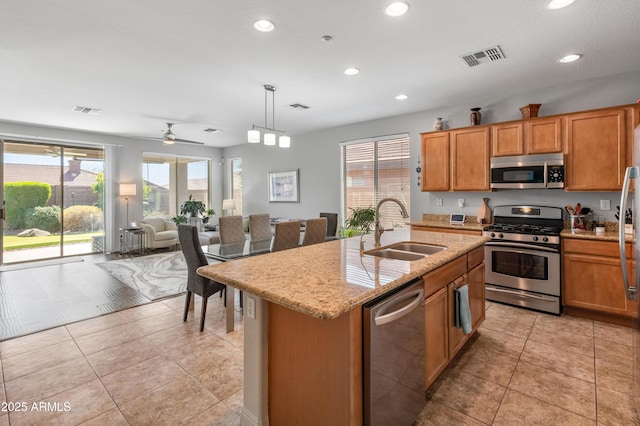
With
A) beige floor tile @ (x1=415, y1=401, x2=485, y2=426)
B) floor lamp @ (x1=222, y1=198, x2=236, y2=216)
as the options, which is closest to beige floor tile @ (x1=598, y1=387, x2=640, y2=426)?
beige floor tile @ (x1=415, y1=401, x2=485, y2=426)

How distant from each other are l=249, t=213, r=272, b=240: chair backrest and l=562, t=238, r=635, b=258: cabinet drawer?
3631 millimetres

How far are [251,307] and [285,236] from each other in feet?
6.78

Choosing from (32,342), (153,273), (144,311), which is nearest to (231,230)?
(144,311)

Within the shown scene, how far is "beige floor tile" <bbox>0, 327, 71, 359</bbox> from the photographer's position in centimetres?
271

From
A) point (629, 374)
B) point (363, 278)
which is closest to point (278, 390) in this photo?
point (363, 278)

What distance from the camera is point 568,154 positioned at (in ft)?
11.8

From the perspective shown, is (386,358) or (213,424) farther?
(213,424)

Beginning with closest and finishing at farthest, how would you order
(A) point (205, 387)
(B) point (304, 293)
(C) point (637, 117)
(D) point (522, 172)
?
(B) point (304, 293) < (A) point (205, 387) < (C) point (637, 117) < (D) point (522, 172)

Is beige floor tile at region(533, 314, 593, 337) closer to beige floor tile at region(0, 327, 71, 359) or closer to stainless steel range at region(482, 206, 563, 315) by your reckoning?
stainless steel range at region(482, 206, 563, 315)

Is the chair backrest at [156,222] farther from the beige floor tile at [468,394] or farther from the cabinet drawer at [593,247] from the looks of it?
the cabinet drawer at [593,247]

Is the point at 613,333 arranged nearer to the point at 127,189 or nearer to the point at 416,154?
the point at 416,154

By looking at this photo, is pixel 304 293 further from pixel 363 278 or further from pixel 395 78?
pixel 395 78

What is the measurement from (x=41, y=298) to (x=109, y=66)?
3.00 metres

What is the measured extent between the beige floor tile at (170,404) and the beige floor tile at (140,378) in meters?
0.07
